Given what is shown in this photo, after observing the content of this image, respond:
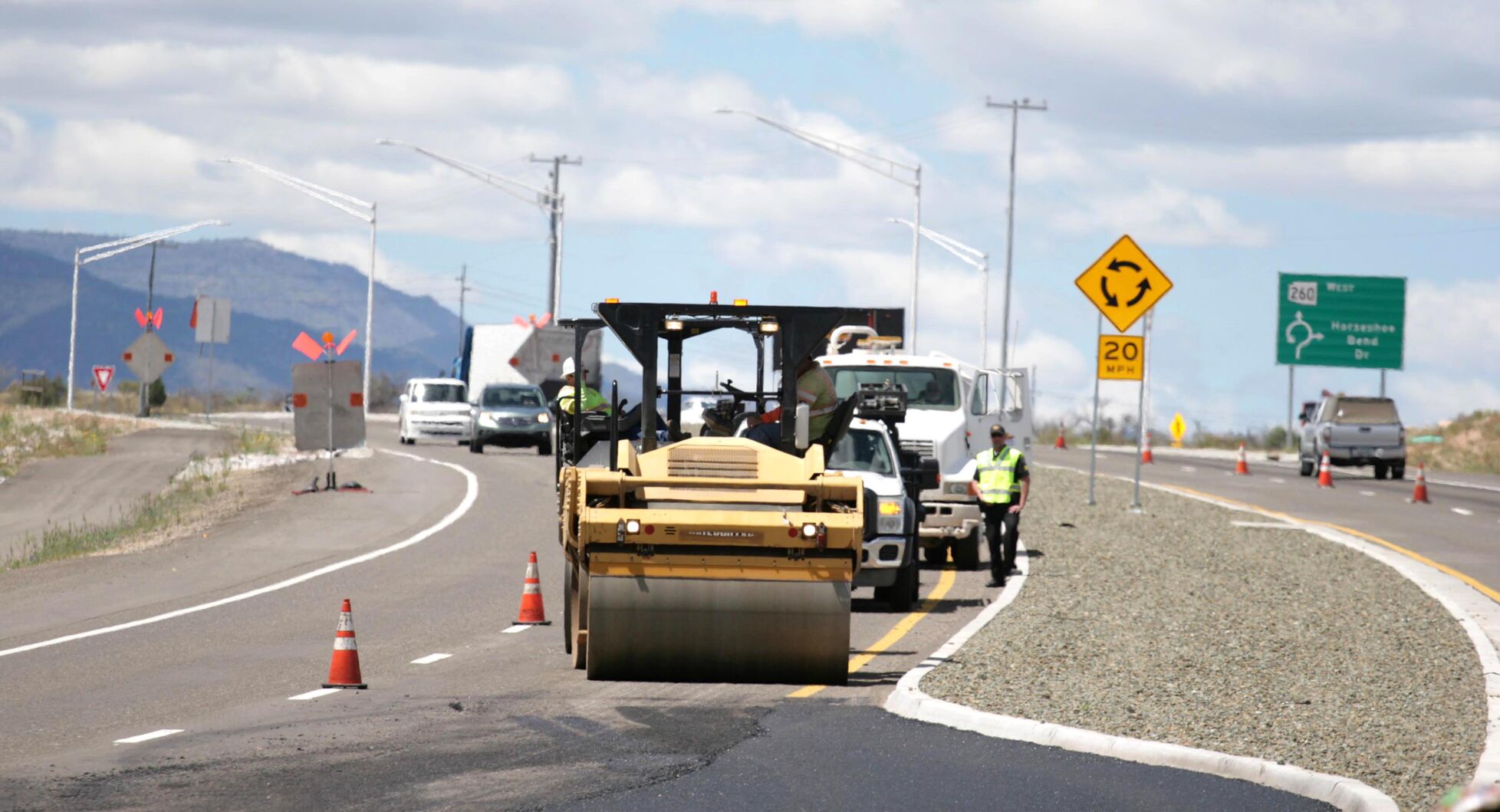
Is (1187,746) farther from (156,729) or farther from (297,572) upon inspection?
(297,572)

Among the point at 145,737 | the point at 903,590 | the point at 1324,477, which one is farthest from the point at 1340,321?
the point at 145,737

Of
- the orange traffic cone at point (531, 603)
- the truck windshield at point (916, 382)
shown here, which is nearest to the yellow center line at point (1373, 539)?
the truck windshield at point (916, 382)

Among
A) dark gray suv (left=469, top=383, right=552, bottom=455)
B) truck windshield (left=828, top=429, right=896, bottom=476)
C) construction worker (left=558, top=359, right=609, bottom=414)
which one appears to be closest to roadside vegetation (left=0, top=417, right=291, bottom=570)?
dark gray suv (left=469, top=383, right=552, bottom=455)

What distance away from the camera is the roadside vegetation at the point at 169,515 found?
2516 cm

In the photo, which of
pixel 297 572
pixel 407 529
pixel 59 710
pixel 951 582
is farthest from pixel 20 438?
pixel 59 710

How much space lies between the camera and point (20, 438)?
50562 millimetres

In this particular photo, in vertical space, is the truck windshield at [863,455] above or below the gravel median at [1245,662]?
above

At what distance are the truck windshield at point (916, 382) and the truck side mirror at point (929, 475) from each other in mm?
2377

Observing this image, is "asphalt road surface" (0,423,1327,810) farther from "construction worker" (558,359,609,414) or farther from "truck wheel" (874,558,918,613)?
"construction worker" (558,359,609,414)

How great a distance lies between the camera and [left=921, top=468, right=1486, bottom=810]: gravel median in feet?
33.6

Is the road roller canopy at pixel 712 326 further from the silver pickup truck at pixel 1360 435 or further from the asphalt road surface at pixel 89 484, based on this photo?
the silver pickup truck at pixel 1360 435

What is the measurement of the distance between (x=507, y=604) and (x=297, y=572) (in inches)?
159

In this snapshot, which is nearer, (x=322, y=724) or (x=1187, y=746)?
(x=1187, y=746)

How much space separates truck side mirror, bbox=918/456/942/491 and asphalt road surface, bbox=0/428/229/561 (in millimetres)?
13234
